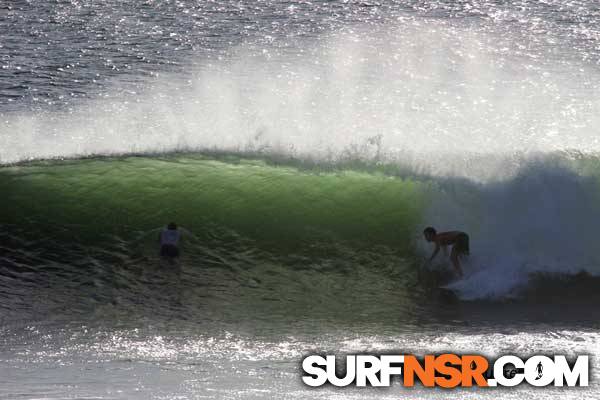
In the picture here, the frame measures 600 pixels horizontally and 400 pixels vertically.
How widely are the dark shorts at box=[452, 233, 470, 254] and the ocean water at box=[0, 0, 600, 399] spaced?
36 centimetres

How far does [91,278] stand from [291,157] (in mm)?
5241

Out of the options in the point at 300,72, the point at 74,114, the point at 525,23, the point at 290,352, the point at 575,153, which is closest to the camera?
the point at 290,352

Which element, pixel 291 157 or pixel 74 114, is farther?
pixel 74 114

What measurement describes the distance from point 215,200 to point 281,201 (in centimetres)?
114

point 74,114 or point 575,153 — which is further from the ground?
point 575,153

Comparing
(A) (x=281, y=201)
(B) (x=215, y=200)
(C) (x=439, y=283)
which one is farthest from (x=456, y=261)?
(B) (x=215, y=200)

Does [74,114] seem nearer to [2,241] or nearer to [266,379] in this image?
[2,241]

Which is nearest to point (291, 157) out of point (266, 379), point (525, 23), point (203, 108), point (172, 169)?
point (172, 169)

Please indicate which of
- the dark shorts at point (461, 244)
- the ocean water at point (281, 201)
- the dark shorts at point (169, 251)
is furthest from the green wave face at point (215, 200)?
the dark shorts at point (461, 244)

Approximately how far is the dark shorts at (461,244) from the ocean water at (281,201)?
14.0 inches

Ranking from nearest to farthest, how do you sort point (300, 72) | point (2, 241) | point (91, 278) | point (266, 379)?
point (266, 379), point (91, 278), point (2, 241), point (300, 72)

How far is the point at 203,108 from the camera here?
20.1 metres

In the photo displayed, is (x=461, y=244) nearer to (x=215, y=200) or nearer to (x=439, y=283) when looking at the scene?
(x=439, y=283)

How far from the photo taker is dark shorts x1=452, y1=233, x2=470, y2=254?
42.8 ft
